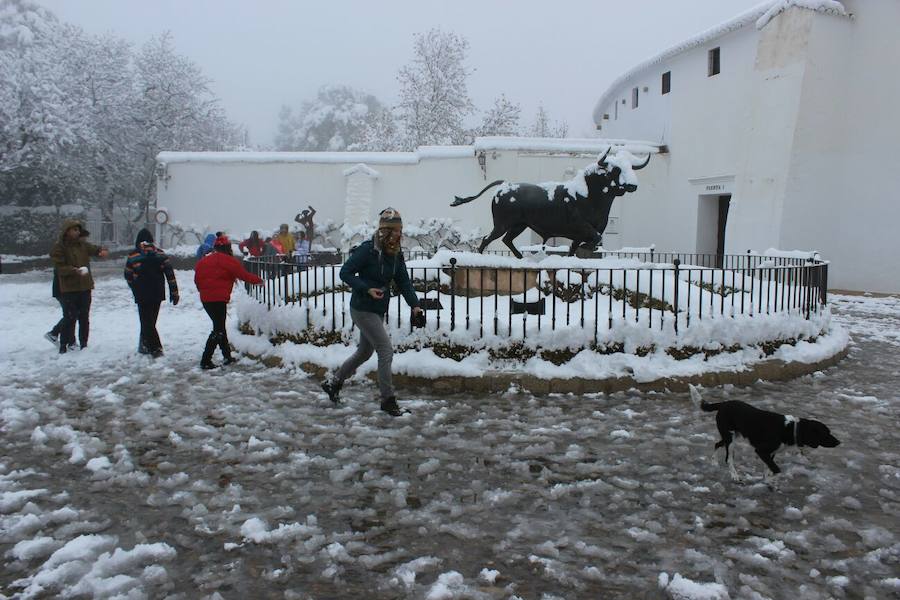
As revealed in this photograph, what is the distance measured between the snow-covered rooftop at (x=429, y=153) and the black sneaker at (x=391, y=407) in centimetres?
1891

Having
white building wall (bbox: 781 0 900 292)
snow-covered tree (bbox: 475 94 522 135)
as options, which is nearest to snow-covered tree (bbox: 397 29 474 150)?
snow-covered tree (bbox: 475 94 522 135)

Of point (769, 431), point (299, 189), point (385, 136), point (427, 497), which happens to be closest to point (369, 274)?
point (427, 497)

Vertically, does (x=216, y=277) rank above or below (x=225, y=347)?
above

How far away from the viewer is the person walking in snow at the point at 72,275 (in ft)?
30.2

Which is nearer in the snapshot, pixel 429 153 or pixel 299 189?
pixel 429 153

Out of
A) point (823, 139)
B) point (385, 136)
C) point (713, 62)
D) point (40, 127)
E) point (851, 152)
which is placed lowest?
point (851, 152)

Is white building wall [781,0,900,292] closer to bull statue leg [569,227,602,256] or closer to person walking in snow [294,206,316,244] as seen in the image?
bull statue leg [569,227,602,256]

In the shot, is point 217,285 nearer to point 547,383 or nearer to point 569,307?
point 547,383

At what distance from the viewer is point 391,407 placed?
255 inches

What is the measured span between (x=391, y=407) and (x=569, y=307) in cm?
332

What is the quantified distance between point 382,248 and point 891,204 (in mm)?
17283

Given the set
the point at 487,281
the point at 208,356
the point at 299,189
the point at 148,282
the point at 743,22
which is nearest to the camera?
the point at 208,356

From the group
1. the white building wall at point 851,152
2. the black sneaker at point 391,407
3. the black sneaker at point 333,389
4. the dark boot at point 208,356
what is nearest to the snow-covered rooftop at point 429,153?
the white building wall at point 851,152

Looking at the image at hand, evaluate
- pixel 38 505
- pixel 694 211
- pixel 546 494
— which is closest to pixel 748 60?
pixel 694 211
